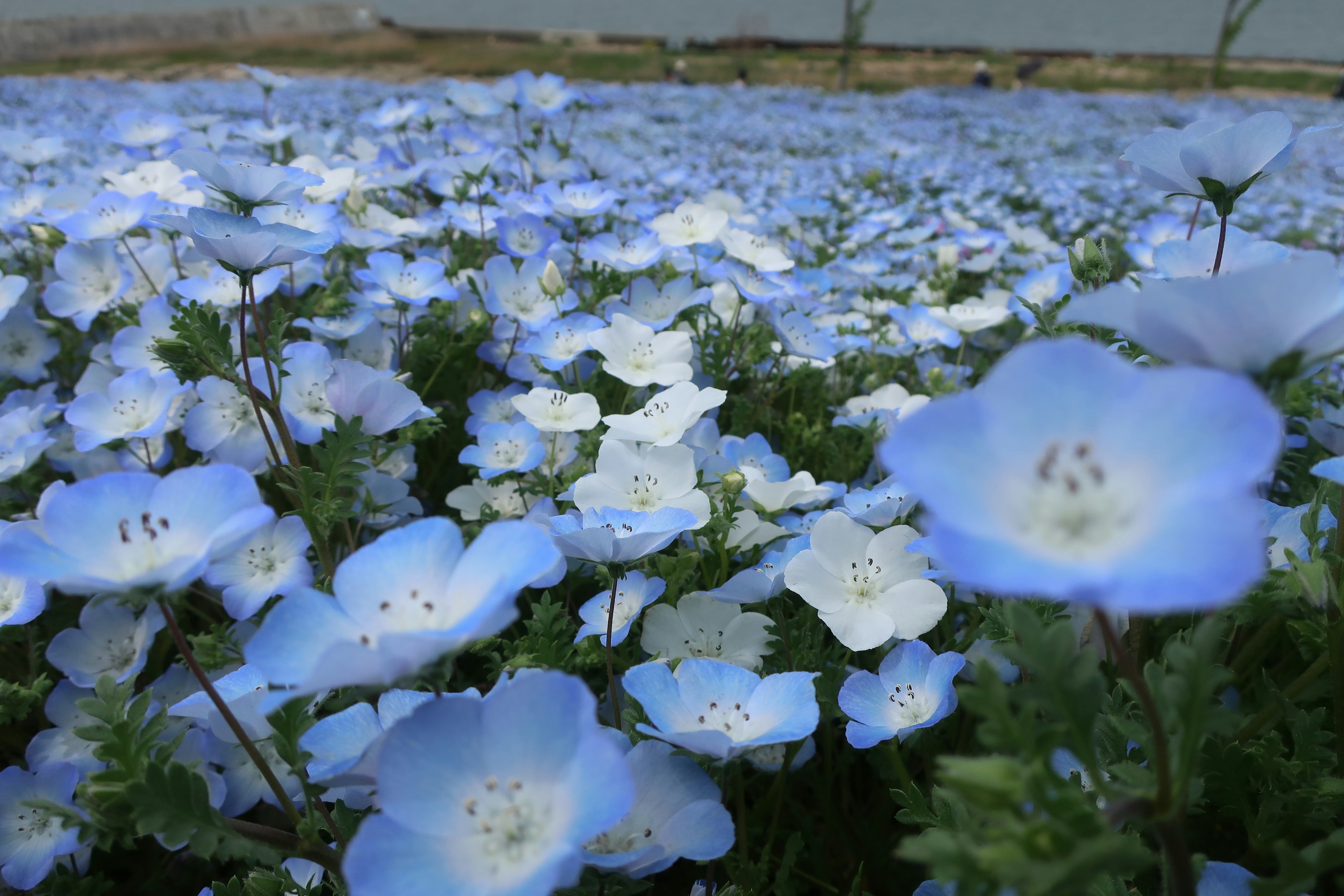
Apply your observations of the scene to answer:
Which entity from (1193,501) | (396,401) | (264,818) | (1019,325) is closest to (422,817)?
(1193,501)

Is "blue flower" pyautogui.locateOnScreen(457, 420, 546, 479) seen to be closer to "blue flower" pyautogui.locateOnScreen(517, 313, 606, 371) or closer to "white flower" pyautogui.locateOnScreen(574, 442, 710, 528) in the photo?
"blue flower" pyautogui.locateOnScreen(517, 313, 606, 371)

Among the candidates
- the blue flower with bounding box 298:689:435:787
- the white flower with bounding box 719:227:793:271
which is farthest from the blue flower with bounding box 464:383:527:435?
the blue flower with bounding box 298:689:435:787

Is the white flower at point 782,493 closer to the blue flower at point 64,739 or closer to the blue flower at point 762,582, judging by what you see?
the blue flower at point 762,582

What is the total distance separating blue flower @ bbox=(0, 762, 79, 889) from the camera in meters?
1.07

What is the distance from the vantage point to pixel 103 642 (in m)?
1.37

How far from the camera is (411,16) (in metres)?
36.9

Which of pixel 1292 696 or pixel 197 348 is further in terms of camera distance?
pixel 197 348

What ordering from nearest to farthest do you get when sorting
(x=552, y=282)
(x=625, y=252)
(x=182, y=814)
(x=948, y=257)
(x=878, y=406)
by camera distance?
(x=182, y=814)
(x=552, y=282)
(x=878, y=406)
(x=625, y=252)
(x=948, y=257)

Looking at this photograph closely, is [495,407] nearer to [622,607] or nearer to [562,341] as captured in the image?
[562,341]

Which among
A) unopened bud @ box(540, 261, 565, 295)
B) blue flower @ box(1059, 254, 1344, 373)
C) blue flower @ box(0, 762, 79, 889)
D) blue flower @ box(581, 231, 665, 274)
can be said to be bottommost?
blue flower @ box(0, 762, 79, 889)

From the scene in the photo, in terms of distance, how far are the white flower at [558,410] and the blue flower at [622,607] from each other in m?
0.34

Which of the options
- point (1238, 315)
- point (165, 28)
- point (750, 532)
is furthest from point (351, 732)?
point (165, 28)

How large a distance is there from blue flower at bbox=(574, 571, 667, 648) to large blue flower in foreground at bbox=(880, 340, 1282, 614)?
66 cm

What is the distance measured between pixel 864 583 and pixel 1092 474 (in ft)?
1.98
